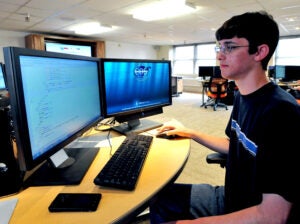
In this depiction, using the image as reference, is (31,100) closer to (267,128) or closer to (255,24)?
(267,128)

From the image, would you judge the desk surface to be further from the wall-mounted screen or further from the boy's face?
the wall-mounted screen

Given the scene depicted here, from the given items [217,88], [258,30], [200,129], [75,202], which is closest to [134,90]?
[258,30]

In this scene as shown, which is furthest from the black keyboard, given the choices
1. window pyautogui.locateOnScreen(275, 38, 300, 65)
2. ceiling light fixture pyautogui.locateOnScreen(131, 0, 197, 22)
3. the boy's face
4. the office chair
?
window pyautogui.locateOnScreen(275, 38, 300, 65)

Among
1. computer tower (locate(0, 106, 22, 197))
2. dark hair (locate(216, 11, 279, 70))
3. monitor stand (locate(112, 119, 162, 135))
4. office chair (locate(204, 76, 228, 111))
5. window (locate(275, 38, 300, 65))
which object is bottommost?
office chair (locate(204, 76, 228, 111))

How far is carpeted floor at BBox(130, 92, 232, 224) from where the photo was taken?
2380 millimetres

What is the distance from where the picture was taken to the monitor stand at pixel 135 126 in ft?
4.51

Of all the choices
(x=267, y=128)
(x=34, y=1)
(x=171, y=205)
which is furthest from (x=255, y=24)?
(x=34, y=1)

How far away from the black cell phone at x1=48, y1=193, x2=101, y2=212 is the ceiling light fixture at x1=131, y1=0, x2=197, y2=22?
396 cm

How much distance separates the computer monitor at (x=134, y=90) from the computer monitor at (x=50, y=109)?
154 mm

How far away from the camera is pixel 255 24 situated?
3.01 feet

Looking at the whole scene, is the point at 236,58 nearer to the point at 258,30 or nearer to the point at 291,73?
the point at 258,30

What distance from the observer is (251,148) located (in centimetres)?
79

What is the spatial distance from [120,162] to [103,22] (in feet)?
19.0

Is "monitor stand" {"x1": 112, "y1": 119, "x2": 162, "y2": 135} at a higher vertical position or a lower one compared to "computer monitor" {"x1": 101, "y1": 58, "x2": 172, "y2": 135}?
lower
